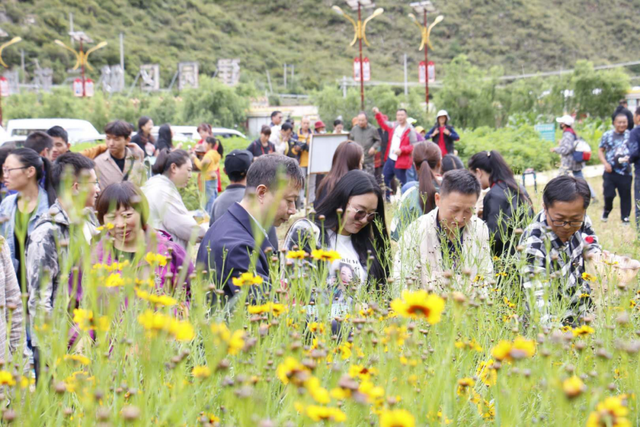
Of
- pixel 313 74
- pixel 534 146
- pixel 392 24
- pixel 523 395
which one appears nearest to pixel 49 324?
pixel 523 395

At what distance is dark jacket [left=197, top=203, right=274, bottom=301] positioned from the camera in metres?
2.51

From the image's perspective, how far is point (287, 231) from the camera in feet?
10.1

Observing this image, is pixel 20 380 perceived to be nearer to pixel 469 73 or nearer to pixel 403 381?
pixel 403 381

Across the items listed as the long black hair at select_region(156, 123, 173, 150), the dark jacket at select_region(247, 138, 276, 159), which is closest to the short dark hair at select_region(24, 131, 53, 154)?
the long black hair at select_region(156, 123, 173, 150)

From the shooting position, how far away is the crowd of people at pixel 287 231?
68.9 inches

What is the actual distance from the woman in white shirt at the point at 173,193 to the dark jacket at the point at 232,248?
1.56 m

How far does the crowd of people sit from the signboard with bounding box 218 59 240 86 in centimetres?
5693

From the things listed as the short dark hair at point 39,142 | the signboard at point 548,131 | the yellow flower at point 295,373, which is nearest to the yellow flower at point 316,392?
the yellow flower at point 295,373

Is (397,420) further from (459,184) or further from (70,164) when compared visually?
(70,164)

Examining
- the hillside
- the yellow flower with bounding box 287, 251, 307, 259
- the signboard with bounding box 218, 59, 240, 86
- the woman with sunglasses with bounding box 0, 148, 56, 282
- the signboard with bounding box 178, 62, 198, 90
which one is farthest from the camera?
the hillside

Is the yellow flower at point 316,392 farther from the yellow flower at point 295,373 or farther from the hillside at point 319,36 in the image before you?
the hillside at point 319,36

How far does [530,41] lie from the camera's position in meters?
82.6

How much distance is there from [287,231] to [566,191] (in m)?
1.20

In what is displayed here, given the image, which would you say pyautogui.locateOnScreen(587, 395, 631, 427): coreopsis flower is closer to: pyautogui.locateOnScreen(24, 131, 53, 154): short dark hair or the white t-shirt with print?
pyautogui.locateOnScreen(24, 131, 53, 154): short dark hair
